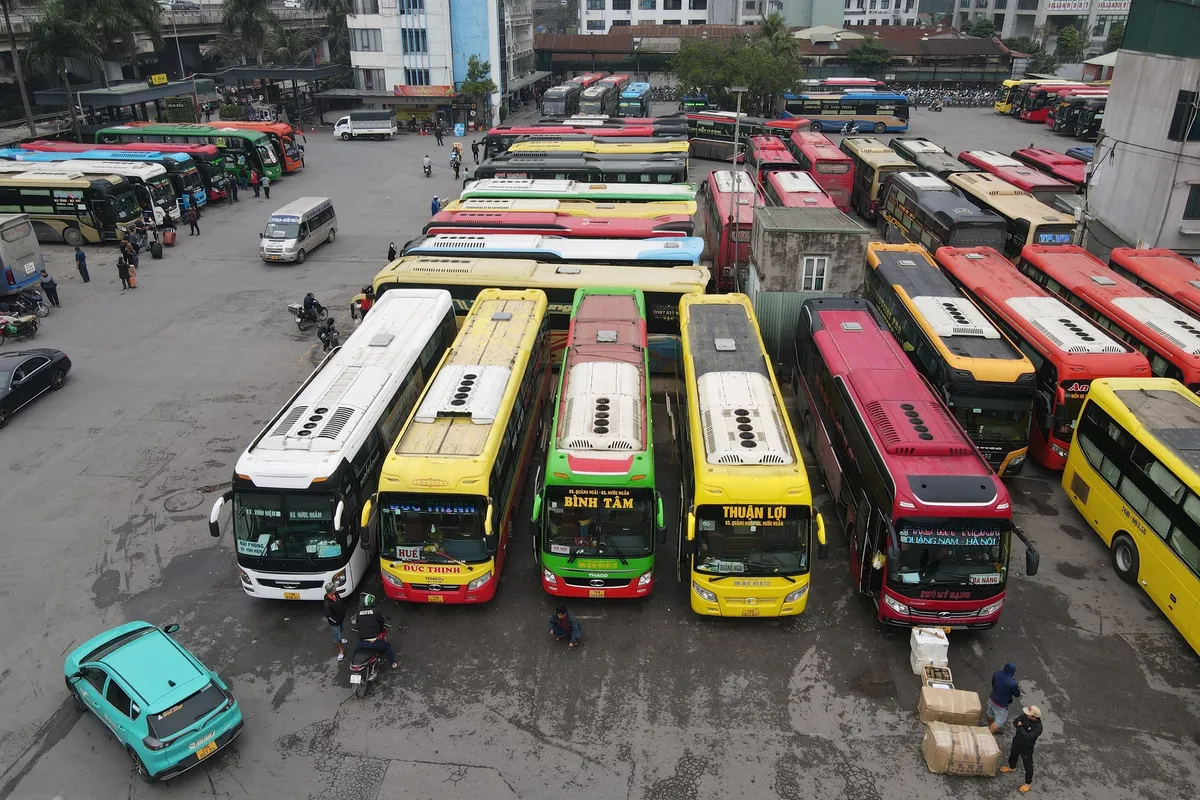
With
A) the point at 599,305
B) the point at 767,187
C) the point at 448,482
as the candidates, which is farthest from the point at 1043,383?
the point at 767,187

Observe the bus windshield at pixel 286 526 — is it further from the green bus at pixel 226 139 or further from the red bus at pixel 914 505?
the green bus at pixel 226 139

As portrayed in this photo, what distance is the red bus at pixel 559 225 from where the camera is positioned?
26.1 metres

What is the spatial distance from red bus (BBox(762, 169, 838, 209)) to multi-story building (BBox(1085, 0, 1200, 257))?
1070 cm

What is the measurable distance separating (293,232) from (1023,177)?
2849cm

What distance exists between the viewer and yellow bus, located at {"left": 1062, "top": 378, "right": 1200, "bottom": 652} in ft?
40.9

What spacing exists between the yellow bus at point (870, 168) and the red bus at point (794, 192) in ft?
18.7

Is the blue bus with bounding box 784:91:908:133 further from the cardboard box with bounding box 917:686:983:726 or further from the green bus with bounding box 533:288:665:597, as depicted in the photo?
the cardboard box with bounding box 917:686:983:726

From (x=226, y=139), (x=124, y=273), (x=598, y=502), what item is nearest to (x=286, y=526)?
(x=598, y=502)

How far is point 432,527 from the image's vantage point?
1245 cm

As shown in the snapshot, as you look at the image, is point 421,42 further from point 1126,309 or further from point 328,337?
point 1126,309

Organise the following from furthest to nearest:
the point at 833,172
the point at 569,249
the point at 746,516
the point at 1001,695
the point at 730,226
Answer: the point at 833,172 → the point at 730,226 → the point at 569,249 → the point at 746,516 → the point at 1001,695

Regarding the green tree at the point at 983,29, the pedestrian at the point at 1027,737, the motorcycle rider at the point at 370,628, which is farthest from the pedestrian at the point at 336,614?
the green tree at the point at 983,29

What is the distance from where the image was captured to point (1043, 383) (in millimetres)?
16891

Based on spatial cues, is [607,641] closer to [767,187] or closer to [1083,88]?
[767,187]
